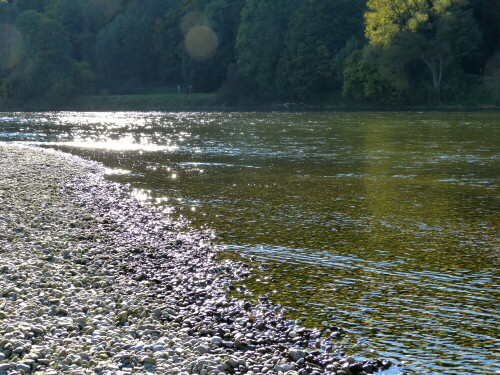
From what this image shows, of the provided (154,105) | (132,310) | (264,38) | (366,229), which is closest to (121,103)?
(154,105)

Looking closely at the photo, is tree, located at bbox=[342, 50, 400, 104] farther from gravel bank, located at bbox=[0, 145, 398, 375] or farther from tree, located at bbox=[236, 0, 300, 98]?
gravel bank, located at bbox=[0, 145, 398, 375]

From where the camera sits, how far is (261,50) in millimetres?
108250

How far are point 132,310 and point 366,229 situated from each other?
7.27 metres

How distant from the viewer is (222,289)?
Answer: 10391 mm

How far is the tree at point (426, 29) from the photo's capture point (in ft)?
257

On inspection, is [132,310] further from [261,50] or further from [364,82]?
[261,50]

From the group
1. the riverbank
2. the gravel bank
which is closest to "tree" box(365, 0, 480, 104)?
the riverbank

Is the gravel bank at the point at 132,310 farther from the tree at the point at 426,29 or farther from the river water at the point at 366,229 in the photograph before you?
the tree at the point at 426,29

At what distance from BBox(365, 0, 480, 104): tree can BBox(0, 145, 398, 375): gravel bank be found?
7125 cm

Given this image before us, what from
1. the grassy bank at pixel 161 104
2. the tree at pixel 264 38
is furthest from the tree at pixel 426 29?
the tree at pixel 264 38

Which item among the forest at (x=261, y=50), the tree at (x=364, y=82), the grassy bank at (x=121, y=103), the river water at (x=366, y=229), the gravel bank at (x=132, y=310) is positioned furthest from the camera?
the grassy bank at (x=121, y=103)

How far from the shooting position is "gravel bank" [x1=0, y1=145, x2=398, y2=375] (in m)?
7.39

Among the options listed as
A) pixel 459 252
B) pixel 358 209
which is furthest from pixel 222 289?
pixel 358 209

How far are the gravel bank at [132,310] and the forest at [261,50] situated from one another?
237 ft
